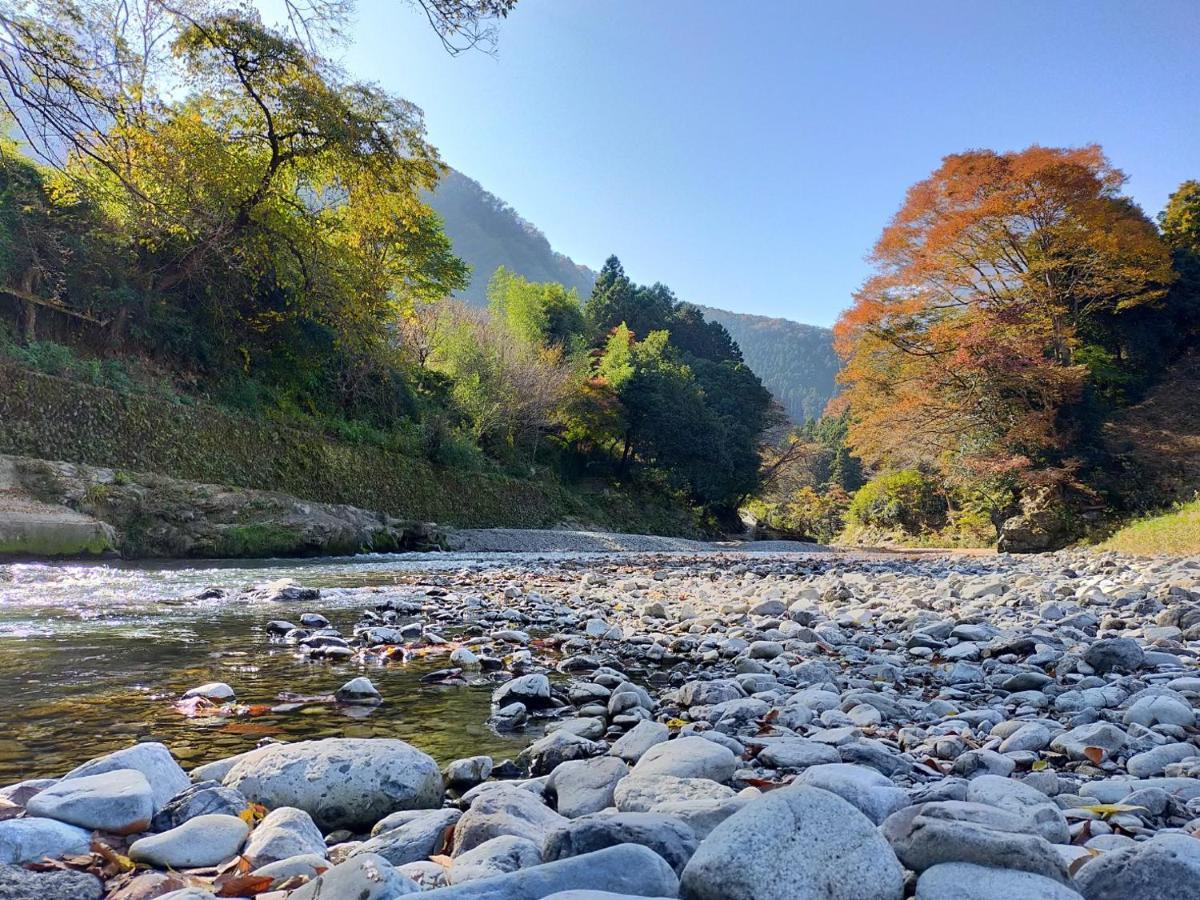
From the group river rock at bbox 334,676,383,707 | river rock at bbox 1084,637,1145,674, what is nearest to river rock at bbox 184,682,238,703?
river rock at bbox 334,676,383,707

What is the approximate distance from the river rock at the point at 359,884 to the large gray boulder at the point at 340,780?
68cm

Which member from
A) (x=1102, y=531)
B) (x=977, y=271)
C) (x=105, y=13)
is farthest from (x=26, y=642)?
(x=977, y=271)

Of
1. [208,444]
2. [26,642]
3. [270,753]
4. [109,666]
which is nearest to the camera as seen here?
[270,753]

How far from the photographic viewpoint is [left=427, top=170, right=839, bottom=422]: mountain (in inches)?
4158

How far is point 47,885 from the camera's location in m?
1.36

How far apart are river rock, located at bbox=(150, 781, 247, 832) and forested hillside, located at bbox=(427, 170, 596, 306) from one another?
107604mm

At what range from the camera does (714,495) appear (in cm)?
3450

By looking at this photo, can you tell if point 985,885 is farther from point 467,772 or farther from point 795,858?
point 467,772

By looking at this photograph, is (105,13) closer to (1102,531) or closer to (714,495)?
(1102,531)

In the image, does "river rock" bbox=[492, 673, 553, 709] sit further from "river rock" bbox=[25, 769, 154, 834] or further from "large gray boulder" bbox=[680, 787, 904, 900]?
"large gray boulder" bbox=[680, 787, 904, 900]

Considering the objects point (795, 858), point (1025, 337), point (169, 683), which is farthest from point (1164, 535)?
point (169, 683)

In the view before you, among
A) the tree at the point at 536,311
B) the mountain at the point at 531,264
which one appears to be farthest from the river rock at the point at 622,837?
the mountain at the point at 531,264

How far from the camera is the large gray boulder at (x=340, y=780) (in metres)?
1.99

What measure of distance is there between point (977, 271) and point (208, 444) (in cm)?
2020
